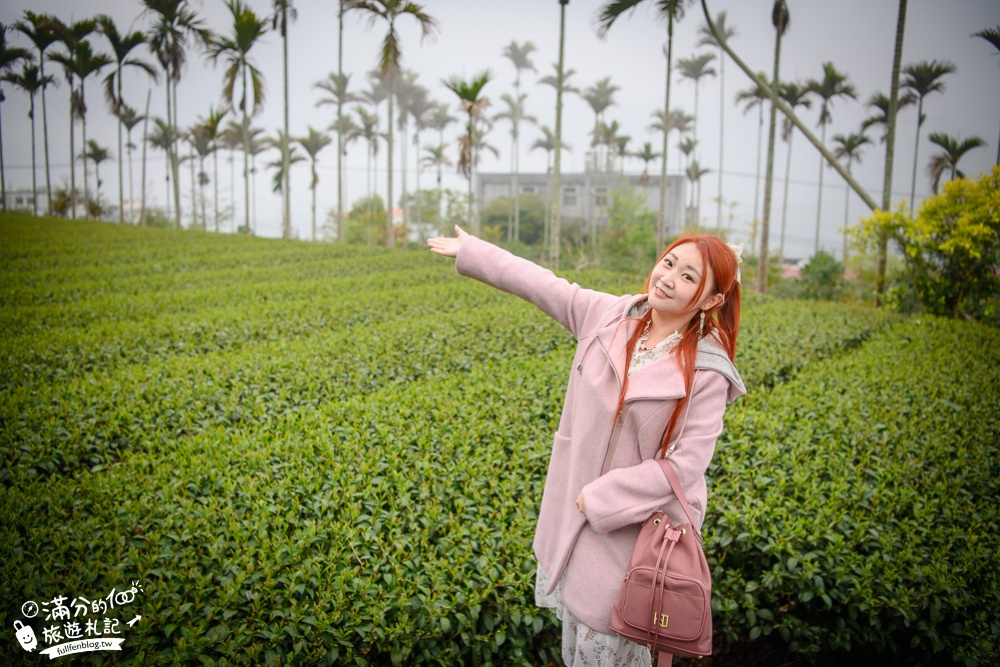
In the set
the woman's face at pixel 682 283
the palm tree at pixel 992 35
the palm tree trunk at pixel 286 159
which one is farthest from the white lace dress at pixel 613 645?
the palm tree trunk at pixel 286 159

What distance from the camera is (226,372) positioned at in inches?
194

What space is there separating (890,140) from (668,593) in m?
13.8

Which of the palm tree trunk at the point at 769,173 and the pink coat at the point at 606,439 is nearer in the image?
the pink coat at the point at 606,439


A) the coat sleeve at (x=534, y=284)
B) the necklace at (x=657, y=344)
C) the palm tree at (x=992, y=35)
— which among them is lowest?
the necklace at (x=657, y=344)

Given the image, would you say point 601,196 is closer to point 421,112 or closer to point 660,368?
point 421,112

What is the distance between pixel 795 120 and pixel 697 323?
41.4 ft

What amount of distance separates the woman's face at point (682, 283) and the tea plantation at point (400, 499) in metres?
1.45

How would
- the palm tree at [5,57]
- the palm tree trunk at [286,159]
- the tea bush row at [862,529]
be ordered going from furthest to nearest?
1. the palm tree trunk at [286,159]
2. the palm tree at [5,57]
3. the tea bush row at [862,529]

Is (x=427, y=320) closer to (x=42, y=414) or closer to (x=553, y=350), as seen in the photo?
(x=553, y=350)

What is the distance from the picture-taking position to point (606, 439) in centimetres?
164

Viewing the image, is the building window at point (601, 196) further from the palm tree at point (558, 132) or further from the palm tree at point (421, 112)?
the palm tree at point (558, 132)

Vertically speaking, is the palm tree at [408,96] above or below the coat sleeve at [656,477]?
above

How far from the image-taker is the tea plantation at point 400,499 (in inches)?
87.7

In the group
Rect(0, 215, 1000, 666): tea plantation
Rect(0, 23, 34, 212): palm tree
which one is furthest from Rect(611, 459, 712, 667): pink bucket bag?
Rect(0, 23, 34, 212): palm tree
